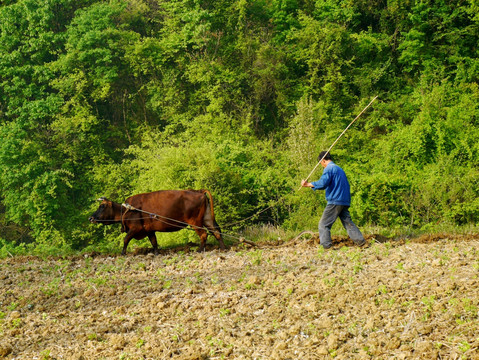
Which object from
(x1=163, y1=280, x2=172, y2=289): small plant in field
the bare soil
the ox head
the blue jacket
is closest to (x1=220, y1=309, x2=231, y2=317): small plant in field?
the bare soil

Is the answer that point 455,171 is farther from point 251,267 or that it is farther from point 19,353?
point 19,353

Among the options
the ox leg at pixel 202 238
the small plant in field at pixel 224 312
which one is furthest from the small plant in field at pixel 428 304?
the ox leg at pixel 202 238

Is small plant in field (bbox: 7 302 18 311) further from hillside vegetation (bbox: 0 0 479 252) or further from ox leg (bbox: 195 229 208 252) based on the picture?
hillside vegetation (bbox: 0 0 479 252)

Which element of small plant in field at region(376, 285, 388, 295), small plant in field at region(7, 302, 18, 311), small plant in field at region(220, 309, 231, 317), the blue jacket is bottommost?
small plant in field at region(7, 302, 18, 311)

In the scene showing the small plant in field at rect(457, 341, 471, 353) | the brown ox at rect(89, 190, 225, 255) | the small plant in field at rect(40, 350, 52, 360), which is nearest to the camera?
the small plant in field at rect(457, 341, 471, 353)

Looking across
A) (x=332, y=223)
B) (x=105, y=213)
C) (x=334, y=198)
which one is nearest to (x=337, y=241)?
(x=332, y=223)

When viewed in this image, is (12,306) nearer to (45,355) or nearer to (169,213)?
(45,355)

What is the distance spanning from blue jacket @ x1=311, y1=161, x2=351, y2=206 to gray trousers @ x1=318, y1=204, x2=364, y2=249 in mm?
134

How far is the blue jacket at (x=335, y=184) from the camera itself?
10.5 m

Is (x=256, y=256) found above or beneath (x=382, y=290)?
beneath

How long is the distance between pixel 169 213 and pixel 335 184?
423 cm

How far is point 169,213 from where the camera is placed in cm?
1296

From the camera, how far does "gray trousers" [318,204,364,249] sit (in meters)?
10.6

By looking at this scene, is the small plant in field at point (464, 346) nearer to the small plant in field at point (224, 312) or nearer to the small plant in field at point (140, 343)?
the small plant in field at point (224, 312)
